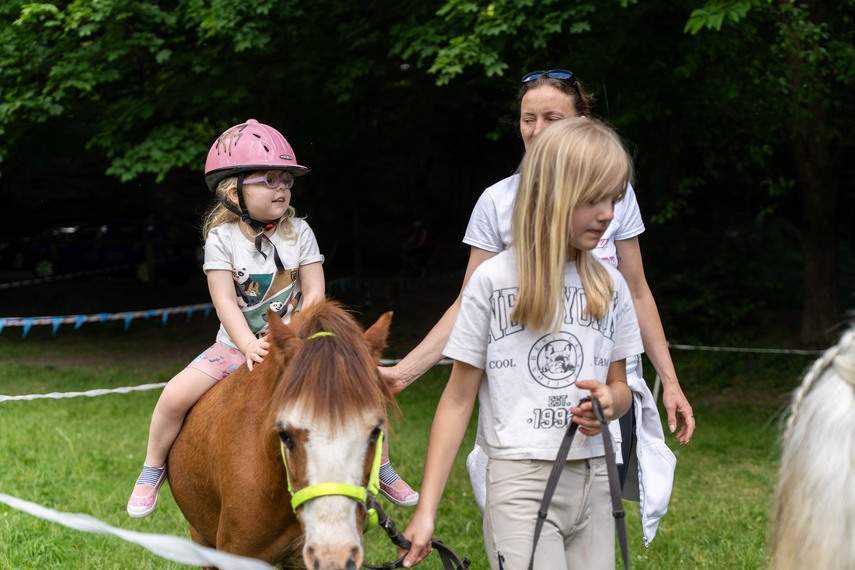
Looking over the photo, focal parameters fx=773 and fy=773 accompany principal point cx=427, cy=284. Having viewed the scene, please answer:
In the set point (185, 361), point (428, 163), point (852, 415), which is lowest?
point (185, 361)

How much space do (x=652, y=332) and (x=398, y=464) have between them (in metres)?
4.08

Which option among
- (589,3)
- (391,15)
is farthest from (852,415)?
(391,15)

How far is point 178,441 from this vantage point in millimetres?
3330

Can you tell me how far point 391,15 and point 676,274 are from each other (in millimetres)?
5590

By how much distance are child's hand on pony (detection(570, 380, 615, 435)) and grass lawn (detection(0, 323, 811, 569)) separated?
44 cm

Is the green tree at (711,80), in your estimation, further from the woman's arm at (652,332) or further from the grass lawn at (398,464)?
the woman's arm at (652,332)

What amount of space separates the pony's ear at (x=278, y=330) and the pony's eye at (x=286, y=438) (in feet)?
1.05

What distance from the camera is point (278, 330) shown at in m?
Result: 2.27

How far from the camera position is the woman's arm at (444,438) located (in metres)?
1.98

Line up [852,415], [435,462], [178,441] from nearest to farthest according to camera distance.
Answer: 1. [852,415]
2. [435,462]
3. [178,441]

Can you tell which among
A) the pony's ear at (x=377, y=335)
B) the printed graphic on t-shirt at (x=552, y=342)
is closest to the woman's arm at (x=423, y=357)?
the pony's ear at (x=377, y=335)

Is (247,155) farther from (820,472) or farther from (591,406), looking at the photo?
(820,472)

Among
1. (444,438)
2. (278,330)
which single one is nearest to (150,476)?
(278,330)

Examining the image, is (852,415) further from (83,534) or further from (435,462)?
(83,534)
